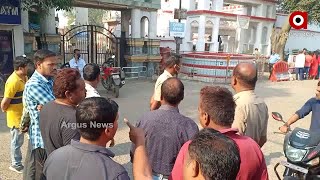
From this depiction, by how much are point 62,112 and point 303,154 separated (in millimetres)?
1990

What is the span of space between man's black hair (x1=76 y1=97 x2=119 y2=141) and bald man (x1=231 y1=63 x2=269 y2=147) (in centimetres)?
125

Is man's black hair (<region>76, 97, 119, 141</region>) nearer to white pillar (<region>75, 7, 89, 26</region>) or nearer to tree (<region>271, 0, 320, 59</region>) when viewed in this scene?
tree (<region>271, 0, 320, 59</region>)

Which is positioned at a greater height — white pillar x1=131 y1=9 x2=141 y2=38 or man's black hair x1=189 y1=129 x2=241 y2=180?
white pillar x1=131 y1=9 x2=141 y2=38

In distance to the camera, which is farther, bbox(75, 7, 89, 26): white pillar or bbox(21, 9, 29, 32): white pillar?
bbox(75, 7, 89, 26): white pillar

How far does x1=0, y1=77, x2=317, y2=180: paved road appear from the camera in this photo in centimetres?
460

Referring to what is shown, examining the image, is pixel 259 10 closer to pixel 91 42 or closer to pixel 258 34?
pixel 258 34

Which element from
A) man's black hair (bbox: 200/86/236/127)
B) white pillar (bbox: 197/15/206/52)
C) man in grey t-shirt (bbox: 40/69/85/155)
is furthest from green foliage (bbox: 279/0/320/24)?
man in grey t-shirt (bbox: 40/69/85/155)

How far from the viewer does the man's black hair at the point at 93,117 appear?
1.62 meters

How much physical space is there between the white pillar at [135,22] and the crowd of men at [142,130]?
8891mm

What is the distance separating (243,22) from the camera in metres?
19.8

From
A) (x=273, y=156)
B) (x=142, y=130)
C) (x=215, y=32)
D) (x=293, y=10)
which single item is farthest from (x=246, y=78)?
(x=293, y=10)

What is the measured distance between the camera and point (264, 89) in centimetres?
1146

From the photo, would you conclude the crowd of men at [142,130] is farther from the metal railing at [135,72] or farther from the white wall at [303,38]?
the white wall at [303,38]

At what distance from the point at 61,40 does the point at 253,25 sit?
1534 cm
